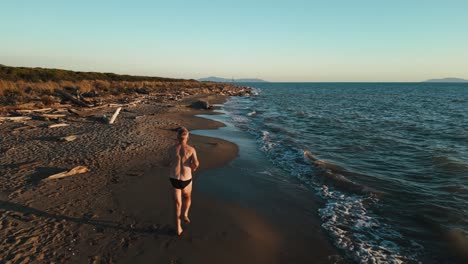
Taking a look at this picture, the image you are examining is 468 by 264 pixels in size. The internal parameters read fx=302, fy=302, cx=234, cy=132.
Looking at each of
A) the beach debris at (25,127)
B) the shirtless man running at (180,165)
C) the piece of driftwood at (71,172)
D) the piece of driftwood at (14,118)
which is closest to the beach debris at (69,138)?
the beach debris at (25,127)

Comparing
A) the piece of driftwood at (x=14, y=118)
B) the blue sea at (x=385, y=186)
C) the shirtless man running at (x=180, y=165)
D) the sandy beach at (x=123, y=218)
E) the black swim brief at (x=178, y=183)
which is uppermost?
the shirtless man running at (x=180, y=165)

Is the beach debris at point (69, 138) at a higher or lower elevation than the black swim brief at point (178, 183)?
lower

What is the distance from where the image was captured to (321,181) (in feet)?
32.3

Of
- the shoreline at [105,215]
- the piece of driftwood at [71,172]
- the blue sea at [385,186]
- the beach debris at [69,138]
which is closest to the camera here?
the shoreline at [105,215]

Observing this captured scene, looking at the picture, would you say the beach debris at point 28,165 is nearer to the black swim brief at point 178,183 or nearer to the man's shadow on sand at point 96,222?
the man's shadow on sand at point 96,222

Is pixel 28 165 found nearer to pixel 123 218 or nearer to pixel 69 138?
pixel 69 138

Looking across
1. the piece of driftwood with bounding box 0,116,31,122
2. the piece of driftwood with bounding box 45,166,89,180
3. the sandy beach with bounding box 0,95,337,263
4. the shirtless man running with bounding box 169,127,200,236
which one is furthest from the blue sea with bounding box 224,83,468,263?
the piece of driftwood with bounding box 0,116,31,122

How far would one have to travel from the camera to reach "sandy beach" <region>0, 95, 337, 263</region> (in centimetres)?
501

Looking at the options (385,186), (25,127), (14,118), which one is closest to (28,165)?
(25,127)

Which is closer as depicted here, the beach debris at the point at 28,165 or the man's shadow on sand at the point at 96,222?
the man's shadow on sand at the point at 96,222

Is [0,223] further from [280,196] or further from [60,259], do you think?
[280,196]

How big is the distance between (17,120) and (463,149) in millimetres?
→ 21550

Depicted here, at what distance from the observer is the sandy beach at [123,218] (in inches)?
197

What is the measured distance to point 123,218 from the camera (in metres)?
6.09
